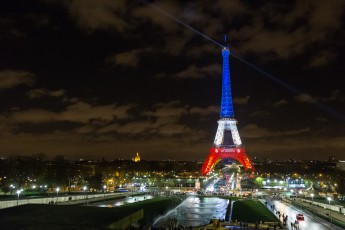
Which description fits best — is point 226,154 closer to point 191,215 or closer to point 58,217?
point 191,215

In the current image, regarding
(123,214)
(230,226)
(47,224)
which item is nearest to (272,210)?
(230,226)

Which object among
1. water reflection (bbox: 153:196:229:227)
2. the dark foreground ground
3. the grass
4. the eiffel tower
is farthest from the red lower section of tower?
the dark foreground ground

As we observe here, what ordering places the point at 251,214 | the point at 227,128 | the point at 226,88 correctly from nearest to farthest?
the point at 251,214
the point at 226,88
the point at 227,128

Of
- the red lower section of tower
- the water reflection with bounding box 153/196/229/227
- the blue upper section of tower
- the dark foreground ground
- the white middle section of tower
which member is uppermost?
the blue upper section of tower

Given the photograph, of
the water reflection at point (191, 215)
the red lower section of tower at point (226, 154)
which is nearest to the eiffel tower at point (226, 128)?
the red lower section of tower at point (226, 154)

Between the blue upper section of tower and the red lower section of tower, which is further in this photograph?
the red lower section of tower

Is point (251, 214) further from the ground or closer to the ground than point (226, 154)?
closer to the ground

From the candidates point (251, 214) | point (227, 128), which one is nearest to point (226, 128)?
point (227, 128)

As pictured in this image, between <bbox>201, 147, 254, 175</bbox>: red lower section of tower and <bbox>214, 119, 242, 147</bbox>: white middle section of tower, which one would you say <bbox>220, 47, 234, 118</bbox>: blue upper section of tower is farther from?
<bbox>201, 147, 254, 175</bbox>: red lower section of tower

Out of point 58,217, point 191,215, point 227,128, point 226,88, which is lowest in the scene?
point 191,215

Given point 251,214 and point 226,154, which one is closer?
point 251,214

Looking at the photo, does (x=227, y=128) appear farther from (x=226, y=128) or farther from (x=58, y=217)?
(x=58, y=217)

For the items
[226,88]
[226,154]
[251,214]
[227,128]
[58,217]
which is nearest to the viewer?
[58,217]
